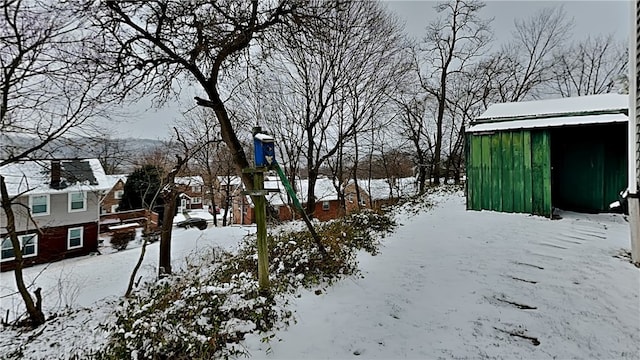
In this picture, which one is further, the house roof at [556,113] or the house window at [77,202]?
the house window at [77,202]

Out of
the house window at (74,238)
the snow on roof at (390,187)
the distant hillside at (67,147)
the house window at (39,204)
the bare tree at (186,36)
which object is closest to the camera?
the bare tree at (186,36)

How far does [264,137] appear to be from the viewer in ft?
11.5

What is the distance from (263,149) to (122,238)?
16.9 metres

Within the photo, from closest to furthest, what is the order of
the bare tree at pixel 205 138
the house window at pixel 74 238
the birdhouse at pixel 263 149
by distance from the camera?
the birdhouse at pixel 263 149 → the bare tree at pixel 205 138 → the house window at pixel 74 238

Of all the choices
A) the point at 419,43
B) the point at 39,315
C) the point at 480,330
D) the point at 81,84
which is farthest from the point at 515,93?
the point at 39,315

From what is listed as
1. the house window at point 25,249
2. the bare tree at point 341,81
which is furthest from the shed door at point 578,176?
the house window at point 25,249

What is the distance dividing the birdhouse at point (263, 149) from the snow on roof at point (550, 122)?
6.11 m

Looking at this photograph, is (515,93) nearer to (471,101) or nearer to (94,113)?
(471,101)

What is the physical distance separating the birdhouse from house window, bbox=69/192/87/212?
15.3 metres

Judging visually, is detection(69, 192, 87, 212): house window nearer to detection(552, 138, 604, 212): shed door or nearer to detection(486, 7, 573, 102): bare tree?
detection(552, 138, 604, 212): shed door

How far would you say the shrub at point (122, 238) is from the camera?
1615 centimetres

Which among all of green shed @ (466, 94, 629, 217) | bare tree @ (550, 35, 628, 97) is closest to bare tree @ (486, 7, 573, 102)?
bare tree @ (550, 35, 628, 97)

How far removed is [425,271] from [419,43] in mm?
14049

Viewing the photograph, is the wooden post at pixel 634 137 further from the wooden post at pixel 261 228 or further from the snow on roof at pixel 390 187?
the snow on roof at pixel 390 187
